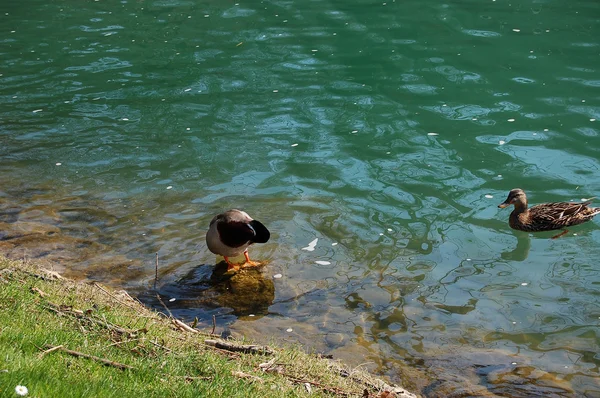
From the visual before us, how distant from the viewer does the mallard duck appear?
31.0 feet

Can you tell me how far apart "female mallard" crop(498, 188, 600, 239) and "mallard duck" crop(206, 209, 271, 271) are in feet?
Answer: 12.1

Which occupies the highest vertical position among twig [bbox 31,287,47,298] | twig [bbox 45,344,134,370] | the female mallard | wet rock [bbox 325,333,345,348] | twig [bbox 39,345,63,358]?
twig [bbox 39,345,63,358]

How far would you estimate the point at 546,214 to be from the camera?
10.4 metres

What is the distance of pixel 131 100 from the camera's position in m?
16.2

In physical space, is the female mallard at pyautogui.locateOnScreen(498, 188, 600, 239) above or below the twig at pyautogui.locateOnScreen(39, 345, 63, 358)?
below

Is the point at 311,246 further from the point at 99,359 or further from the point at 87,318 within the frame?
the point at 99,359

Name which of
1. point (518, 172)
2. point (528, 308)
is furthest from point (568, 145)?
point (528, 308)

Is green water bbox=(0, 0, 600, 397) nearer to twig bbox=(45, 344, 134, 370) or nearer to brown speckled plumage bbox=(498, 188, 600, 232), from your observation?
brown speckled plumage bbox=(498, 188, 600, 232)

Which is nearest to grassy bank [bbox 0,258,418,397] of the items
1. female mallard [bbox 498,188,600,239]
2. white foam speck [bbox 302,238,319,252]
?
white foam speck [bbox 302,238,319,252]

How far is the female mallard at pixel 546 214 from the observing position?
33.7ft

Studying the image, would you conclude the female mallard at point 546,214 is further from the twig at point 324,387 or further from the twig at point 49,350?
the twig at point 49,350

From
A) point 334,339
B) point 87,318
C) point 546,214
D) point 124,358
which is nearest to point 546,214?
point 546,214

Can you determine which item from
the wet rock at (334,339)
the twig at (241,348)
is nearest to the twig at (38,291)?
the twig at (241,348)

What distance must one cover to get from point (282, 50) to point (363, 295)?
36.7 feet
